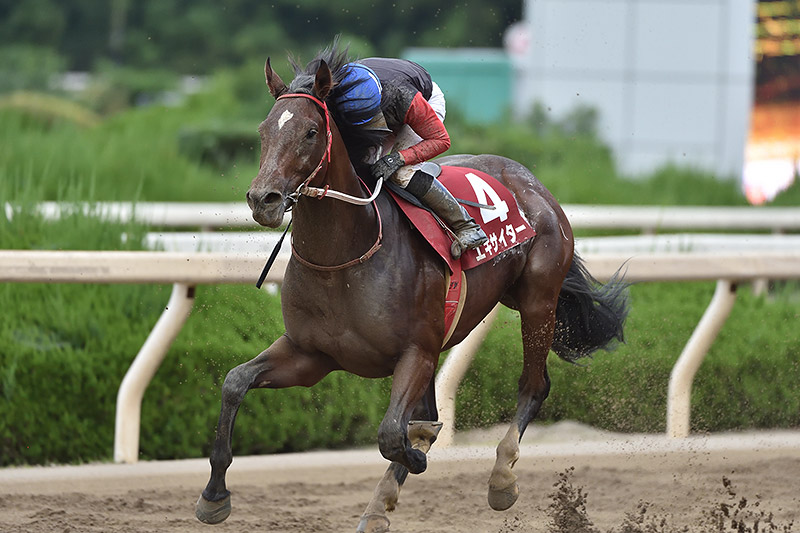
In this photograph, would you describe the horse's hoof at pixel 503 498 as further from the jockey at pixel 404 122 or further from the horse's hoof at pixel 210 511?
the horse's hoof at pixel 210 511

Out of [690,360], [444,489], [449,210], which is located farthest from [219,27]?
[449,210]

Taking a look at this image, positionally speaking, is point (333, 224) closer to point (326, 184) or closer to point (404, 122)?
point (326, 184)

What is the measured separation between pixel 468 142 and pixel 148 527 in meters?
11.4

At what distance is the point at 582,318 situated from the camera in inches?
201

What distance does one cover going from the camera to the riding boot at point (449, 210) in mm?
4191

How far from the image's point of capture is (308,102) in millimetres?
3643

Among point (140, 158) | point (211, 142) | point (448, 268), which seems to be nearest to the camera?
point (448, 268)

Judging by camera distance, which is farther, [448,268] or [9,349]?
[9,349]

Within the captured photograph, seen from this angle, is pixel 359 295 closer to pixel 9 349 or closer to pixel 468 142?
pixel 9 349

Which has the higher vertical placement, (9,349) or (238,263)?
(238,263)

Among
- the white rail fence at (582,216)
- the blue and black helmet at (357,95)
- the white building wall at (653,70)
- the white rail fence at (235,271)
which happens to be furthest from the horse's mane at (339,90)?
the white building wall at (653,70)

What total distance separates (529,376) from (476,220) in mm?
769

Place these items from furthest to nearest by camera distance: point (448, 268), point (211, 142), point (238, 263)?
point (211, 142)
point (238, 263)
point (448, 268)

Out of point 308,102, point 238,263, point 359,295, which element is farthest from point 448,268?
point 238,263
